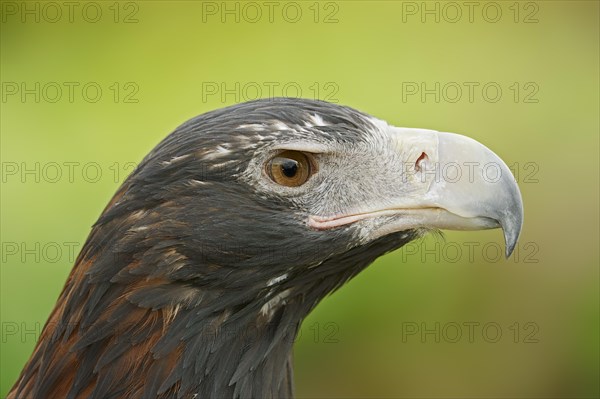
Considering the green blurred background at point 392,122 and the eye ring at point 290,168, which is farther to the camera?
the green blurred background at point 392,122

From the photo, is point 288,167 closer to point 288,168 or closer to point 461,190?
point 288,168

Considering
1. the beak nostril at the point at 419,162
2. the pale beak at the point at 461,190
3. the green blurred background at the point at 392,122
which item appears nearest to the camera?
the pale beak at the point at 461,190

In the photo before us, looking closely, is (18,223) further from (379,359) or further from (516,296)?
Result: (516,296)

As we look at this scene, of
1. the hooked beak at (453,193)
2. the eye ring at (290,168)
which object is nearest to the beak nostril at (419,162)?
the hooked beak at (453,193)

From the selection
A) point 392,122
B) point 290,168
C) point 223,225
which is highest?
point 392,122

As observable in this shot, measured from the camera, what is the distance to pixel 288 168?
2896 millimetres

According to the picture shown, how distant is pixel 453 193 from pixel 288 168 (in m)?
0.51

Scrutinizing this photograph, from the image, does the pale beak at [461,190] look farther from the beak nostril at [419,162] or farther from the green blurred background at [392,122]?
the green blurred background at [392,122]

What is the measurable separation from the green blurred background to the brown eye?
9.80 feet

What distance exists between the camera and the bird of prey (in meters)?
2.90

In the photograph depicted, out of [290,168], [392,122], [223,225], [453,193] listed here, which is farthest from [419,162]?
[392,122]

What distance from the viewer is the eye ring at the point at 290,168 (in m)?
2.89

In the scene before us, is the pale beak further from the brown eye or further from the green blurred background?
the green blurred background

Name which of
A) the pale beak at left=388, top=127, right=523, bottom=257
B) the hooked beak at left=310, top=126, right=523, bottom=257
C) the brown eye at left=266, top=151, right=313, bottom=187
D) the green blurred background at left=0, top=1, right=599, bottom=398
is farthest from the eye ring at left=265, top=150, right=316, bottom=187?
the green blurred background at left=0, top=1, right=599, bottom=398
